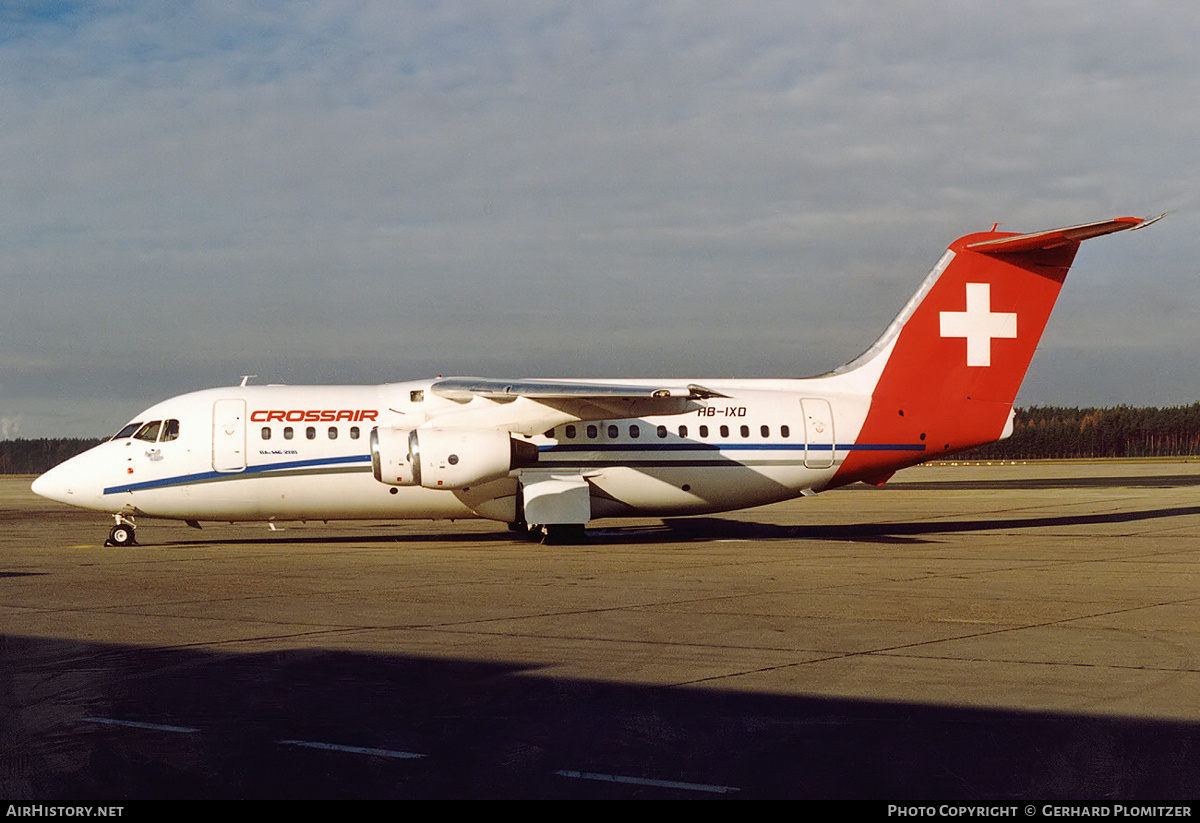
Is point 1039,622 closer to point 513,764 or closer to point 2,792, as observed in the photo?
point 513,764

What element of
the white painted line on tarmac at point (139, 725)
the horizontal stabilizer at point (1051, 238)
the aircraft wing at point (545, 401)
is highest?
the horizontal stabilizer at point (1051, 238)

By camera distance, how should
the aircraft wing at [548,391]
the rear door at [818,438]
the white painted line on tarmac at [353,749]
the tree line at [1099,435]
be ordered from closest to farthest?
the white painted line on tarmac at [353,749], the aircraft wing at [548,391], the rear door at [818,438], the tree line at [1099,435]

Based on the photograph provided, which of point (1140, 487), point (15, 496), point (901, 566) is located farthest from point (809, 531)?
point (15, 496)

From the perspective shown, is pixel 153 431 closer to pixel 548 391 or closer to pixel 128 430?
pixel 128 430

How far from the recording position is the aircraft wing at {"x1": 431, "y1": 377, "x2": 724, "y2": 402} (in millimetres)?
21455

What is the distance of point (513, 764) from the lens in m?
6.80

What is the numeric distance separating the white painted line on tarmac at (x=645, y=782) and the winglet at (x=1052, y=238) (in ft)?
Answer: 63.7

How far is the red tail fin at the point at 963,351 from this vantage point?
25094mm

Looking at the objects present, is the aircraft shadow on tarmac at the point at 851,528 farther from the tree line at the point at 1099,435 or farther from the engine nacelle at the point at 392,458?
the tree line at the point at 1099,435

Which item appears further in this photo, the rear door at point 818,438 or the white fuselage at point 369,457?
the rear door at point 818,438

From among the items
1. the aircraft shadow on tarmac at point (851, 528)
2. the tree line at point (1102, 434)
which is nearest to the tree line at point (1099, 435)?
the tree line at point (1102, 434)

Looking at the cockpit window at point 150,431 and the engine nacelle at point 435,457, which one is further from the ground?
the cockpit window at point 150,431

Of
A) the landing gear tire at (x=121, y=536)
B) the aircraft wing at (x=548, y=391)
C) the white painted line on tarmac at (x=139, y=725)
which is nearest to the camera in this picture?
the white painted line on tarmac at (x=139, y=725)

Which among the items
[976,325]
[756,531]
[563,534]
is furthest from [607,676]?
[976,325]
